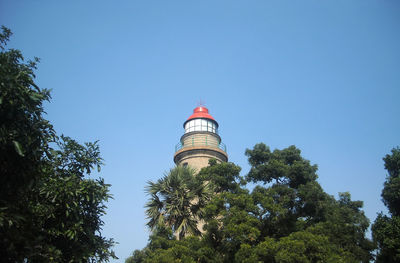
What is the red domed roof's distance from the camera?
3056 cm

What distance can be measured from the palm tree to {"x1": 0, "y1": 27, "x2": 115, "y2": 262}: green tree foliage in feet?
29.7

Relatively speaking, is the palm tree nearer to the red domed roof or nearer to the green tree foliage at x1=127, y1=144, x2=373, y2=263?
the green tree foliage at x1=127, y1=144, x2=373, y2=263

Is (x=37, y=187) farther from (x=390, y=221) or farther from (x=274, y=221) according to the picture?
(x=390, y=221)

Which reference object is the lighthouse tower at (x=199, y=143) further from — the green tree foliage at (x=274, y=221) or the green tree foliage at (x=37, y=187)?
the green tree foliage at (x=37, y=187)

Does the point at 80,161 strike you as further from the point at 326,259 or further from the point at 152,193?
the point at 326,259

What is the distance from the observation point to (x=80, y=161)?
10547mm

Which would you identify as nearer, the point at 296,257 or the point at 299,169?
the point at 296,257

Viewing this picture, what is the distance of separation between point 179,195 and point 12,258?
12868mm

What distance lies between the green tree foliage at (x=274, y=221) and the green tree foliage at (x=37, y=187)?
24.5 feet

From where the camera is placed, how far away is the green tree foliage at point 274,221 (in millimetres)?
15695

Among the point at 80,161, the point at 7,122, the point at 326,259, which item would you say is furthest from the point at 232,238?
the point at 7,122

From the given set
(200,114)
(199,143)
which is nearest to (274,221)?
(199,143)

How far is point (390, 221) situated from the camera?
2044cm

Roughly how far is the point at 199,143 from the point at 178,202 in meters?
9.48
